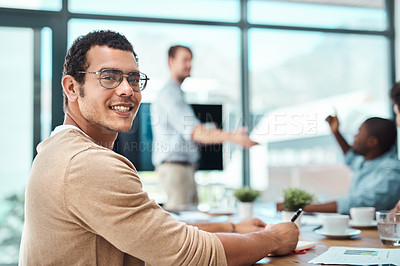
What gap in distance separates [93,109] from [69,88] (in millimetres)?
124

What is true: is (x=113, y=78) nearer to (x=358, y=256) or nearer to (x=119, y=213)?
(x=119, y=213)

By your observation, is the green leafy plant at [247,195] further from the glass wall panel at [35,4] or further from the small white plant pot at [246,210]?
the glass wall panel at [35,4]

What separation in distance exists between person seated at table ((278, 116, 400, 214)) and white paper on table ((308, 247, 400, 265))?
1.05m

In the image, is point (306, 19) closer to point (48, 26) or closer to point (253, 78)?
point (253, 78)

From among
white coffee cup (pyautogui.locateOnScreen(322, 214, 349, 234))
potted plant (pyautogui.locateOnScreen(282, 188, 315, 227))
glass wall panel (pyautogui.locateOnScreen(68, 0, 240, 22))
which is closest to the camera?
white coffee cup (pyautogui.locateOnScreen(322, 214, 349, 234))

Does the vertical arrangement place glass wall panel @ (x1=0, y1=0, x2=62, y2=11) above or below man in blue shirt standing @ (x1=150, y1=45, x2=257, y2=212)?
above

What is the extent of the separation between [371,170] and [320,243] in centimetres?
126

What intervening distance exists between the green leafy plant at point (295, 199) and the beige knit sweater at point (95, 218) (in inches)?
32.3

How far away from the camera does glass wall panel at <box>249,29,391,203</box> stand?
4.29m

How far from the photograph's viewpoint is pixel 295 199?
1.87 meters

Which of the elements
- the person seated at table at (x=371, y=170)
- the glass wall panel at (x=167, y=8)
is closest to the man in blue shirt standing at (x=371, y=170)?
the person seated at table at (x=371, y=170)

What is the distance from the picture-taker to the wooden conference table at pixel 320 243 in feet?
4.25

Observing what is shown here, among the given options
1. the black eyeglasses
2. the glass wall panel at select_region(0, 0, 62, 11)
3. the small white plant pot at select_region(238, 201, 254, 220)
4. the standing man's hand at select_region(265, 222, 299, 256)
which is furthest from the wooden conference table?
the glass wall panel at select_region(0, 0, 62, 11)

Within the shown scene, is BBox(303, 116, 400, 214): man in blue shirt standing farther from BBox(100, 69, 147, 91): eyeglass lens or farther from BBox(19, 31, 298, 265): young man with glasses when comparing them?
BBox(100, 69, 147, 91): eyeglass lens
